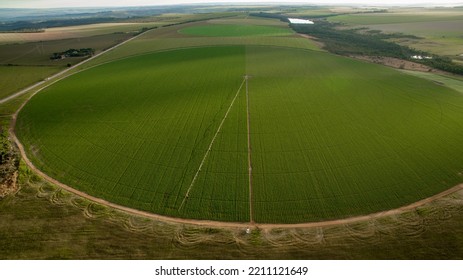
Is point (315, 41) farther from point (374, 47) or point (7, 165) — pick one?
point (7, 165)

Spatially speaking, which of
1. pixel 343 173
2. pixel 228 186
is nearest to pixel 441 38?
pixel 343 173

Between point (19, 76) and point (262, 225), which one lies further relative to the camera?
point (19, 76)

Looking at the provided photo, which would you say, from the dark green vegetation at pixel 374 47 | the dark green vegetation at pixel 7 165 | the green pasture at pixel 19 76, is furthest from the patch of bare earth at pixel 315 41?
the dark green vegetation at pixel 7 165

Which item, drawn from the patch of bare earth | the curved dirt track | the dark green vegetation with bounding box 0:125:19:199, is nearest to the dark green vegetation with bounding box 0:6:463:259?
the curved dirt track

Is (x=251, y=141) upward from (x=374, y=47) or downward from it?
downward

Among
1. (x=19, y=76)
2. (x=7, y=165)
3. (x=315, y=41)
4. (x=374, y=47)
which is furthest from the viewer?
(x=315, y=41)

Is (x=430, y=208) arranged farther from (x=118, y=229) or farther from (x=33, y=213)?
(x=33, y=213)

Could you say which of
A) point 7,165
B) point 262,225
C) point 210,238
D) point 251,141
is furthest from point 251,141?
point 7,165

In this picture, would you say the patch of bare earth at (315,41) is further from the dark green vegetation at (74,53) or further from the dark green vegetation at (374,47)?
the dark green vegetation at (74,53)
